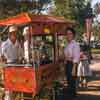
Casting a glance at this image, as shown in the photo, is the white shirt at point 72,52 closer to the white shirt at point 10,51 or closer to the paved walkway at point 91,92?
the paved walkway at point 91,92

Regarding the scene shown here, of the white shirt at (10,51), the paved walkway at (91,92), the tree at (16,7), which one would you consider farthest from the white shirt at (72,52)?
the tree at (16,7)

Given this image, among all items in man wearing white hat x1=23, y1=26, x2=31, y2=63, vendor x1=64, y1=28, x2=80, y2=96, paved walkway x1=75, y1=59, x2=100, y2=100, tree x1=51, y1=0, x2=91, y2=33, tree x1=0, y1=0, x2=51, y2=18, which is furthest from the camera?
tree x1=51, y1=0, x2=91, y2=33

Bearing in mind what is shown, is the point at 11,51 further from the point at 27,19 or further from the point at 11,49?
the point at 27,19

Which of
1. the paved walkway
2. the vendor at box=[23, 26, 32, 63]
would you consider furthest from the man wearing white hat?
the paved walkway

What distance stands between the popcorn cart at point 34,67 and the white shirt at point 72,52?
0.44 m

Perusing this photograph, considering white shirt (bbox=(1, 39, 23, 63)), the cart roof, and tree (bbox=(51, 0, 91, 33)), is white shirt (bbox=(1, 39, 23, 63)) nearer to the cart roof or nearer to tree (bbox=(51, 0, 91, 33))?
the cart roof

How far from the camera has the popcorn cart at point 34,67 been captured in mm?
10250

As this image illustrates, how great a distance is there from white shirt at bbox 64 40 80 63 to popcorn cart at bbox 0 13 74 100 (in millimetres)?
437

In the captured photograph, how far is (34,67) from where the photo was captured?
33.2ft

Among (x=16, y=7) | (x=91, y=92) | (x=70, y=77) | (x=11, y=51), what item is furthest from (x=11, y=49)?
(x=16, y=7)

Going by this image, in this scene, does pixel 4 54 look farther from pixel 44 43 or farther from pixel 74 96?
pixel 74 96

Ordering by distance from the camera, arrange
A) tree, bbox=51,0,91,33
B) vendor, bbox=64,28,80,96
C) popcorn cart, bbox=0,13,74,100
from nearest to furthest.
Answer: popcorn cart, bbox=0,13,74,100
vendor, bbox=64,28,80,96
tree, bbox=51,0,91,33

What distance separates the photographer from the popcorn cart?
10.2 metres

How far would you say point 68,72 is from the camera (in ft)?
39.0
